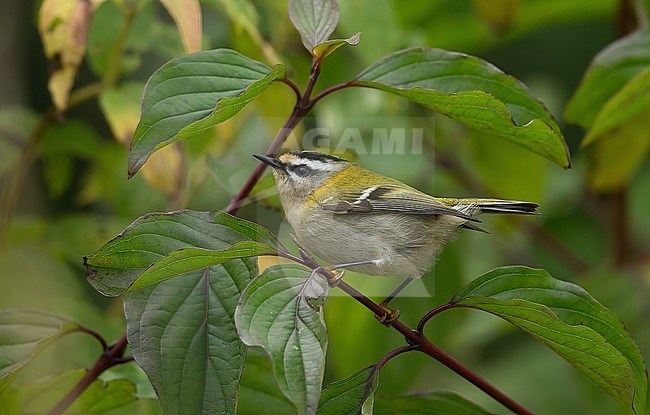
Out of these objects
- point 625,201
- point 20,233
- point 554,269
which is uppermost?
point 625,201

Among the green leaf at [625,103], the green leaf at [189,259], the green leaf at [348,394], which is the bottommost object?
the green leaf at [348,394]

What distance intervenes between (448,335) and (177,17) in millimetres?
1074

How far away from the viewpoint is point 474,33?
2441 millimetres

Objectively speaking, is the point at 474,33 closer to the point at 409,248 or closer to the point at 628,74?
the point at 628,74

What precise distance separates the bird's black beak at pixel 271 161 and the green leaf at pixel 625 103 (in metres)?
0.54

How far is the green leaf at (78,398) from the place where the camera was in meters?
1.23

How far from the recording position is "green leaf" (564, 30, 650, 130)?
5.08ft

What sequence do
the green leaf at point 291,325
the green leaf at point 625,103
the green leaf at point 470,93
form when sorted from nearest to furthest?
the green leaf at point 291,325 → the green leaf at point 470,93 → the green leaf at point 625,103

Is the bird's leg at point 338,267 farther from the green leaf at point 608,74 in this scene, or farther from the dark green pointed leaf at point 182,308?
A: the green leaf at point 608,74

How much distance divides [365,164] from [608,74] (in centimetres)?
62

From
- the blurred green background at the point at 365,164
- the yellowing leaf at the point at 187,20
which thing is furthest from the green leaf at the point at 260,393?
the yellowing leaf at the point at 187,20

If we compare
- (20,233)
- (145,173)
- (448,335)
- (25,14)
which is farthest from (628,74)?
(25,14)

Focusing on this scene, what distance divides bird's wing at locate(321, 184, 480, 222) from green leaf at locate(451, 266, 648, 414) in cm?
18

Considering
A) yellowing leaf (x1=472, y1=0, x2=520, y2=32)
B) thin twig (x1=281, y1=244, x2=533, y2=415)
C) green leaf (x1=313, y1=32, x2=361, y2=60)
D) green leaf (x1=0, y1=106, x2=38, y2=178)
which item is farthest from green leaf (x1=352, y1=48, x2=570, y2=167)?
green leaf (x1=0, y1=106, x2=38, y2=178)
